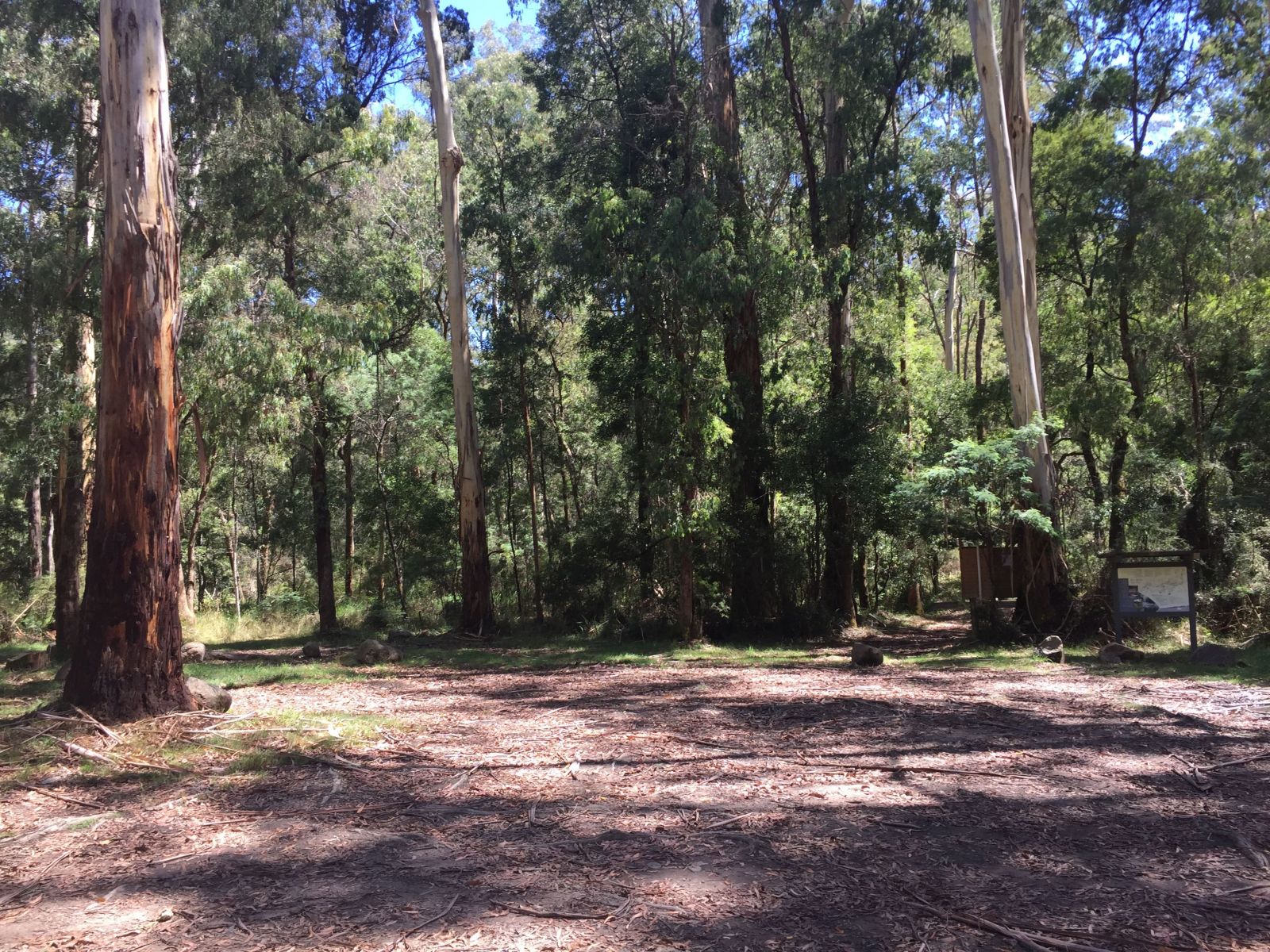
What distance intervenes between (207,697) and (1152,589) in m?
12.3

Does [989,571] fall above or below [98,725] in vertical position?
above

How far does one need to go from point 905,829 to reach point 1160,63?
2041 centimetres

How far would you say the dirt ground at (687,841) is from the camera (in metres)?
3.81

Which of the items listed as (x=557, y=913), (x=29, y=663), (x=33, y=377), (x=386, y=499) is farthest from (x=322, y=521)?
(x=557, y=913)

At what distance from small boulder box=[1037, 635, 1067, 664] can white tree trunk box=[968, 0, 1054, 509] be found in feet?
11.7

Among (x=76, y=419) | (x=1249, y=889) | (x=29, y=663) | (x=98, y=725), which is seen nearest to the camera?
(x=1249, y=889)

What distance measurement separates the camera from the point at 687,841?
493 cm

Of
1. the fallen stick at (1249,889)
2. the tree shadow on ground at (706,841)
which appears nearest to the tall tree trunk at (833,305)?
the tree shadow on ground at (706,841)

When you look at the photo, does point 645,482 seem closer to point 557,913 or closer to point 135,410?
point 135,410

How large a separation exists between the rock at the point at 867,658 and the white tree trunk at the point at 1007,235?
5.58 m

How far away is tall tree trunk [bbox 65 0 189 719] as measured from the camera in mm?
7484

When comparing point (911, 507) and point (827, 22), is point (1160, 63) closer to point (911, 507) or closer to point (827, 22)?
point (827, 22)

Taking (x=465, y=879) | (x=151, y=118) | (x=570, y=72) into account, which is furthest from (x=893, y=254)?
(x=465, y=879)

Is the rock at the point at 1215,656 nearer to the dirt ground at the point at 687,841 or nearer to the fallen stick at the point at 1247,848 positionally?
the dirt ground at the point at 687,841
